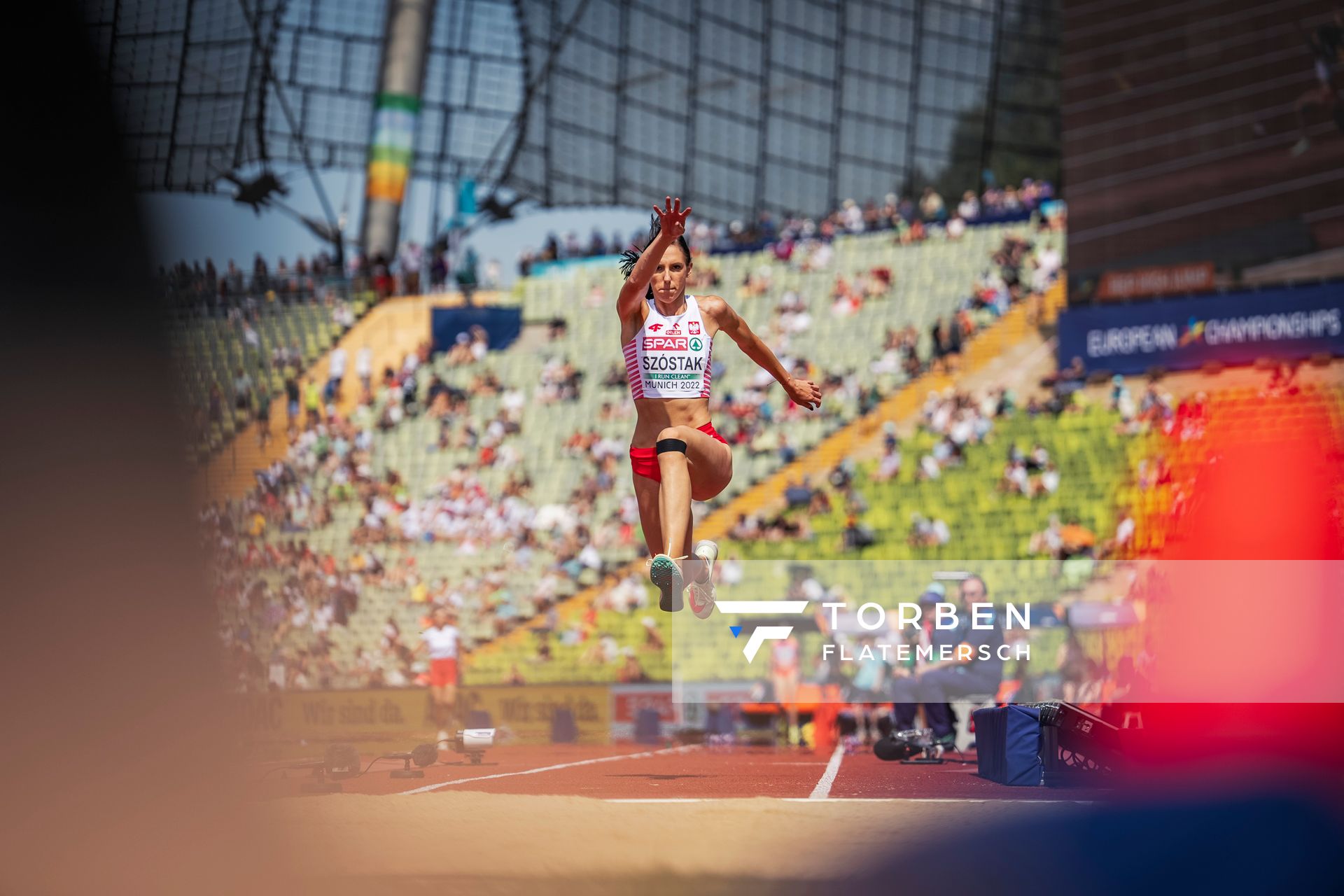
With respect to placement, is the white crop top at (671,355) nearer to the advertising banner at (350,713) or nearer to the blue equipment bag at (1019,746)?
the blue equipment bag at (1019,746)

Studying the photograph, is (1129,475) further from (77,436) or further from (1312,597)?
(77,436)

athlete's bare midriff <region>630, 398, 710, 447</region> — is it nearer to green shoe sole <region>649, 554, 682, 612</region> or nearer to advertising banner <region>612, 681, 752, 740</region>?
green shoe sole <region>649, 554, 682, 612</region>

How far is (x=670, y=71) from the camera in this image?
40531 mm

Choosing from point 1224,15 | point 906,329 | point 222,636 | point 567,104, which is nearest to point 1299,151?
point 1224,15

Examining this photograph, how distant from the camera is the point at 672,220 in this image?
7.18 m

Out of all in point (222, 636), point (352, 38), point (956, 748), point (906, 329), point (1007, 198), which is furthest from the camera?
point (352, 38)

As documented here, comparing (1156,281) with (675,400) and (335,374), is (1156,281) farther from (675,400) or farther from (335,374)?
(675,400)

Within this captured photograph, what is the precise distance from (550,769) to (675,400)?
17.7 ft

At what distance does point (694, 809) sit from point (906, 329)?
2004 centimetres

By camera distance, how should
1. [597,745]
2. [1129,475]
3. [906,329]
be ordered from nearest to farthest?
[597,745]
[1129,475]
[906,329]

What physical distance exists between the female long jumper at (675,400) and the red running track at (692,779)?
1.55 metres

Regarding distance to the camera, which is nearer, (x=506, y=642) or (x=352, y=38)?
(x=506, y=642)

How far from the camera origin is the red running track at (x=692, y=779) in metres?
8.82

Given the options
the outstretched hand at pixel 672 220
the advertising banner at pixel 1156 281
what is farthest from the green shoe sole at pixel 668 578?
the advertising banner at pixel 1156 281
